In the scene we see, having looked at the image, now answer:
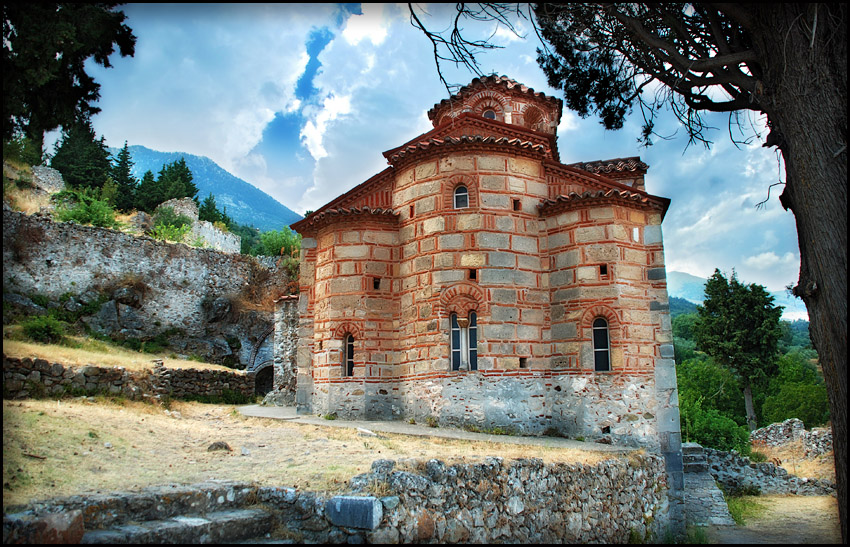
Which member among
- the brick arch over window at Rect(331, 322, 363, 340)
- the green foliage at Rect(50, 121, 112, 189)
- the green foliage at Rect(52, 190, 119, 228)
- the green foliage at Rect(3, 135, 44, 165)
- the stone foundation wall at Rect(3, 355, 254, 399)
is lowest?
the stone foundation wall at Rect(3, 355, 254, 399)

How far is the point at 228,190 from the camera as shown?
159 m

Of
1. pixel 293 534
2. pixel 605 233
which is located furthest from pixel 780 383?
pixel 293 534

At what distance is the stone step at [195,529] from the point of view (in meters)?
5.25

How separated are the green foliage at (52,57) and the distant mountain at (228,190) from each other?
133950 mm

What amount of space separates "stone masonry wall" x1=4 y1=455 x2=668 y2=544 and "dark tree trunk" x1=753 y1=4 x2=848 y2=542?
4012mm

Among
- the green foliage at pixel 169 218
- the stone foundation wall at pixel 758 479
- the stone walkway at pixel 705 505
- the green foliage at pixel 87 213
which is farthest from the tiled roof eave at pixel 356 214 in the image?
the green foliage at pixel 169 218

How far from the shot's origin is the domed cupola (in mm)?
20266

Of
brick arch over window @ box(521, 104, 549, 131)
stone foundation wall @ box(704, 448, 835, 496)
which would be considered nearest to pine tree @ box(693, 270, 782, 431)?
stone foundation wall @ box(704, 448, 835, 496)

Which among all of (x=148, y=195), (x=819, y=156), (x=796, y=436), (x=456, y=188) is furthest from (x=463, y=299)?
(x=148, y=195)

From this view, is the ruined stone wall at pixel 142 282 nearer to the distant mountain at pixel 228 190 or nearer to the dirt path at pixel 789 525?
the dirt path at pixel 789 525

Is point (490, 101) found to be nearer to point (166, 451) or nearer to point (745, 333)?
point (166, 451)

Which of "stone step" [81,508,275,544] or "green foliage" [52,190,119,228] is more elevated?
"green foliage" [52,190,119,228]

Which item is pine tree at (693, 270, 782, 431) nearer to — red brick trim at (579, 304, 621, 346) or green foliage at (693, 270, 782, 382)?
green foliage at (693, 270, 782, 382)

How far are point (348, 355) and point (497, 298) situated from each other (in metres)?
4.62
